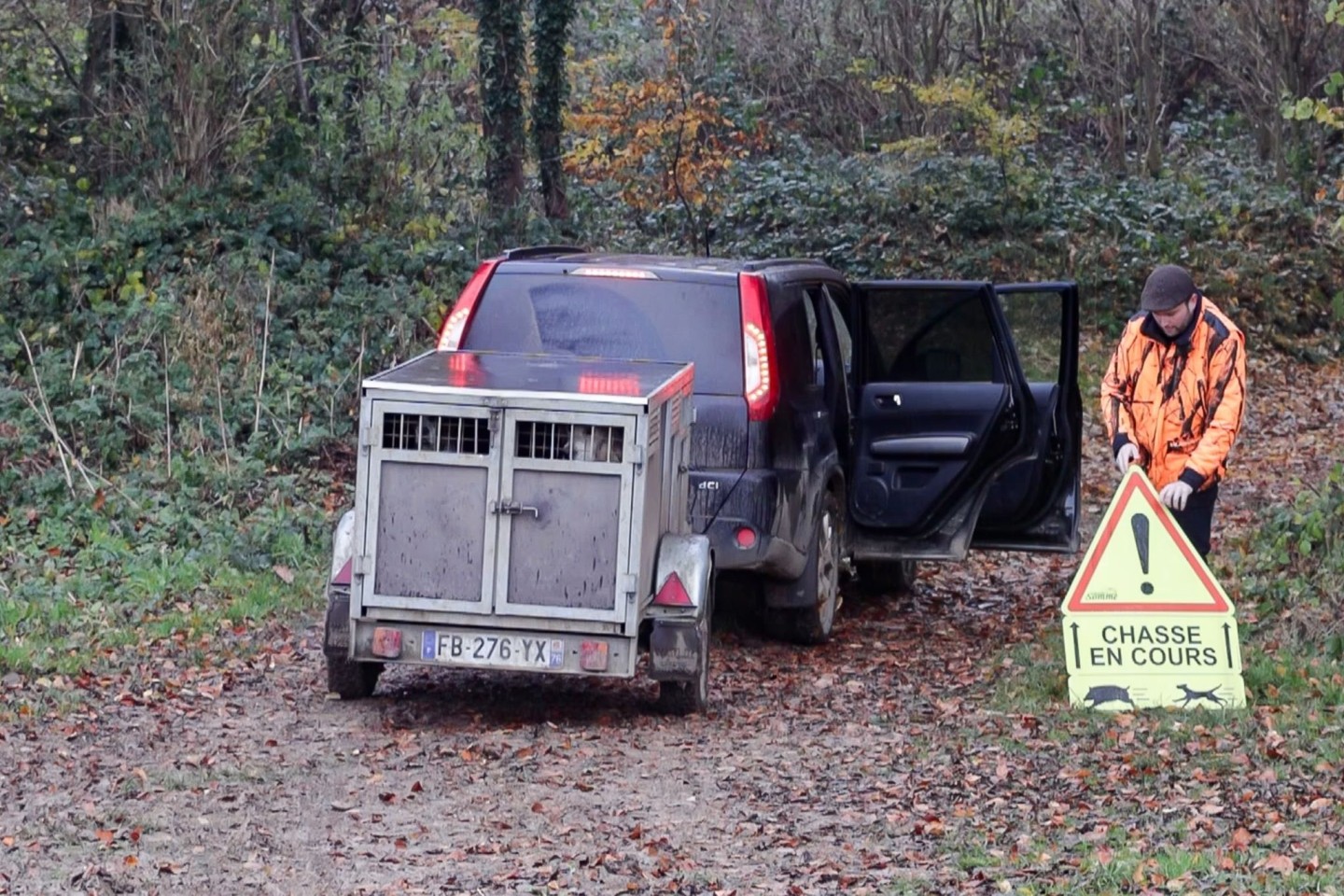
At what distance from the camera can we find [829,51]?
94.8ft

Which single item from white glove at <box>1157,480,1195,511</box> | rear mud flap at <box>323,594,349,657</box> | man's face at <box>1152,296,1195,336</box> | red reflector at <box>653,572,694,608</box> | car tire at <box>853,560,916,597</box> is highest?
man's face at <box>1152,296,1195,336</box>

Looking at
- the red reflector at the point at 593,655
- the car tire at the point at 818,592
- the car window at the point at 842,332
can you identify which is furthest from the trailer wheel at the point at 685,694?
the car window at the point at 842,332

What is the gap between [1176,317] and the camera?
27.5ft

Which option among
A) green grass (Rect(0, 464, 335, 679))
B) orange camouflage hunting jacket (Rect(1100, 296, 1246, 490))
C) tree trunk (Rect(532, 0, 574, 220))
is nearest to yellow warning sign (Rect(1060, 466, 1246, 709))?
orange camouflage hunting jacket (Rect(1100, 296, 1246, 490))

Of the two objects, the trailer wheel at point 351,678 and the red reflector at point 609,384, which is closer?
the red reflector at point 609,384

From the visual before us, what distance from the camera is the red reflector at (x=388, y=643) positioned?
7.95 m

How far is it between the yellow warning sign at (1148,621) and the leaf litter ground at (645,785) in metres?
0.21

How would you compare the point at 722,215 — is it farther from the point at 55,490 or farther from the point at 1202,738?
the point at 1202,738

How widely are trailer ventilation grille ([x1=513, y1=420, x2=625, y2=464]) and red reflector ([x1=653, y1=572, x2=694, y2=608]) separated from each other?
700 millimetres

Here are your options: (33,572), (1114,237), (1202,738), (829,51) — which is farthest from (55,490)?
(829,51)

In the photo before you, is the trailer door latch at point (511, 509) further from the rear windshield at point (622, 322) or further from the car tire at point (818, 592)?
the car tire at point (818, 592)

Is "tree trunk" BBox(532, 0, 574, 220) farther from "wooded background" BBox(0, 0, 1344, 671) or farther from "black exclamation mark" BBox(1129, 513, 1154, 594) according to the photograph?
"black exclamation mark" BBox(1129, 513, 1154, 594)

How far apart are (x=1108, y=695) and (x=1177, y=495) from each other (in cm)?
92

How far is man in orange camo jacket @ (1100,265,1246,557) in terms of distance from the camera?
8336 millimetres
